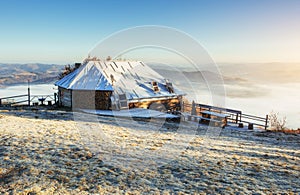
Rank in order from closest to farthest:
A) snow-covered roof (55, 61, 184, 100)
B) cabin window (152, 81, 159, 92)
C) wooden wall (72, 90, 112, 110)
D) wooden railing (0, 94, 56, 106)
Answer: wooden wall (72, 90, 112, 110) → snow-covered roof (55, 61, 184, 100) → cabin window (152, 81, 159, 92) → wooden railing (0, 94, 56, 106)

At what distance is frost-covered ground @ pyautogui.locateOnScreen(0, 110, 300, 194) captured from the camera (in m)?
5.50

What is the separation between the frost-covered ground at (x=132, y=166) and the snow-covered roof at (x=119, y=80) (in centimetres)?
1049

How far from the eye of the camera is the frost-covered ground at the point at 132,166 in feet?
18.1

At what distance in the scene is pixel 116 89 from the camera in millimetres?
20375

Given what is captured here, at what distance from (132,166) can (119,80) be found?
15827mm

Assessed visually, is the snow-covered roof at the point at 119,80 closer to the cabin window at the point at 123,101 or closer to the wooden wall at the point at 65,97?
the cabin window at the point at 123,101

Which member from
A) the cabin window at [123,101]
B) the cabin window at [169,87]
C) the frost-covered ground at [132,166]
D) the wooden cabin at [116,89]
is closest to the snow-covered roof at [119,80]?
the wooden cabin at [116,89]

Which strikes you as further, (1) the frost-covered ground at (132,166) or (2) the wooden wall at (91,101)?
(2) the wooden wall at (91,101)

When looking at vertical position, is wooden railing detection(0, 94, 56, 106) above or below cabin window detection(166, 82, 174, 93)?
below

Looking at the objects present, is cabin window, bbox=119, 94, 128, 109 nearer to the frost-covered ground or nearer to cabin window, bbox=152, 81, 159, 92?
cabin window, bbox=152, 81, 159, 92

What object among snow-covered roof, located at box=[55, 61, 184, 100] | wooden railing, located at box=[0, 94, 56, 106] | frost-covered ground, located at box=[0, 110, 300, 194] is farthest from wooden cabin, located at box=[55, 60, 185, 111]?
frost-covered ground, located at box=[0, 110, 300, 194]

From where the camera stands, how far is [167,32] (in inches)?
491

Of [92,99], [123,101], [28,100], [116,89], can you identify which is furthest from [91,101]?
[28,100]

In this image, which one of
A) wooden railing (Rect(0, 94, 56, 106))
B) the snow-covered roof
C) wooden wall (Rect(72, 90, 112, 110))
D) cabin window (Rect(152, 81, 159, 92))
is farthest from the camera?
wooden railing (Rect(0, 94, 56, 106))
